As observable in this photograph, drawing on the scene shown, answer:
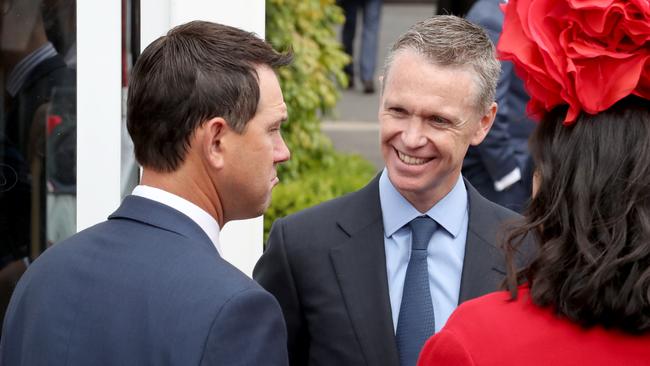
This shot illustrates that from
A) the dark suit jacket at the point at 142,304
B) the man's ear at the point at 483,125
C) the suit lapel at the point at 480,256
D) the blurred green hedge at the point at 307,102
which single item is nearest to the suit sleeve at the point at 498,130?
the blurred green hedge at the point at 307,102

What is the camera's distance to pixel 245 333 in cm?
179

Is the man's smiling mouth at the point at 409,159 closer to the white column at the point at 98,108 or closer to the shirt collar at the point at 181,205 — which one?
the shirt collar at the point at 181,205

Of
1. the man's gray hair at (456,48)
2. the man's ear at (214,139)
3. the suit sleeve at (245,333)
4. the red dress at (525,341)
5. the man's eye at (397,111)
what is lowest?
the suit sleeve at (245,333)

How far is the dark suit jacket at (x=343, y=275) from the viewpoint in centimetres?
244

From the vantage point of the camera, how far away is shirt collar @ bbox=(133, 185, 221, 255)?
78.3 inches

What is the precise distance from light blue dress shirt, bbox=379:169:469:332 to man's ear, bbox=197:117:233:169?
0.66m

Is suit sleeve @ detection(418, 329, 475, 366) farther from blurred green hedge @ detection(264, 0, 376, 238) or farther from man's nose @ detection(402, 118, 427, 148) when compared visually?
blurred green hedge @ detection(264, 0, 376, 238)

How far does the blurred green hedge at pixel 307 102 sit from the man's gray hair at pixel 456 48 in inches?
114

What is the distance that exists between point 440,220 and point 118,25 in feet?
3.76

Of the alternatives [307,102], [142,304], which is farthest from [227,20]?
[307,102]

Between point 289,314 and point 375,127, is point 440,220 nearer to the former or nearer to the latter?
point 289,314

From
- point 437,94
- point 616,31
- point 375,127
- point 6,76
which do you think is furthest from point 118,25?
point 375,127

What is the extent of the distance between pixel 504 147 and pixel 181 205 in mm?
2867

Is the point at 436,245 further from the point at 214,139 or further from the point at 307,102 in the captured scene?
the point at 307,102
